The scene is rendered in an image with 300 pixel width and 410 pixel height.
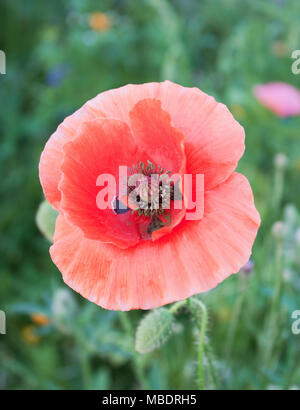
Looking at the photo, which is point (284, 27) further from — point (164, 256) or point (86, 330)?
point (164, 256)

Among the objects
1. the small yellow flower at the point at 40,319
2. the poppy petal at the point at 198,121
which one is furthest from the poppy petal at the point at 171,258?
the small yellow flower at the point at 40,319

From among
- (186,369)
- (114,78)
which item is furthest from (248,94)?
(186,369)

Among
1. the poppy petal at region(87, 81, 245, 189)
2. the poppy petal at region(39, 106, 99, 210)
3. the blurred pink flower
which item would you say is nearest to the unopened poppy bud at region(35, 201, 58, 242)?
the poppy petal at region(39, 106, 99, 210)

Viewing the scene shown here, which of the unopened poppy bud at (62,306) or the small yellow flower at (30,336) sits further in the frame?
the small yellow flower at (30,336)

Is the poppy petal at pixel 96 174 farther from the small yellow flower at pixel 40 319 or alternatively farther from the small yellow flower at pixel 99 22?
the small yellow flower at pixel 99 22

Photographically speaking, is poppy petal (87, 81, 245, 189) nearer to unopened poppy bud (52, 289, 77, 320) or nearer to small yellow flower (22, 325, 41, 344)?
unopened poppy bud (52, 289, 77, 320)

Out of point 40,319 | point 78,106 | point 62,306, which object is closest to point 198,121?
point 62,306

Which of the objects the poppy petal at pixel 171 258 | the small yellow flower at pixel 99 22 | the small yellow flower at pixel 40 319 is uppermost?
the small yellow flower at pixel 99 22
